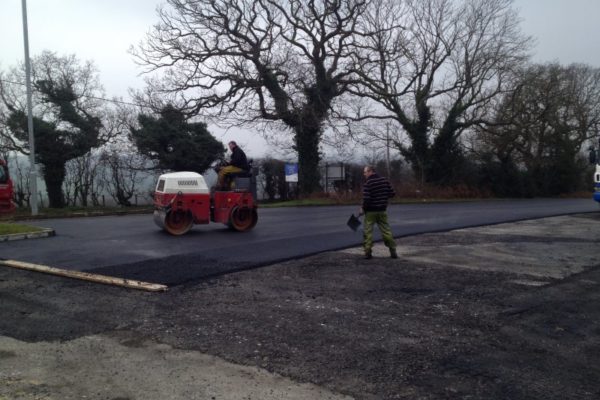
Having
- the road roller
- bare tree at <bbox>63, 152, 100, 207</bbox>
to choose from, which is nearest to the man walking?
the road roller

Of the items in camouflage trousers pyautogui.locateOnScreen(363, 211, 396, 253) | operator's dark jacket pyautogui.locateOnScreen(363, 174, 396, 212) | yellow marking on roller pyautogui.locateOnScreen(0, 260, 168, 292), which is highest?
operator's dark jacket pyautogui.locateOnScreen(363, 174, 396, 212)

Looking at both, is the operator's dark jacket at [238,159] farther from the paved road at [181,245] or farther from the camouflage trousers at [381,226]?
the camouflage trousers at [381,226]

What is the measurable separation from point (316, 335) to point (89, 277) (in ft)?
13.7

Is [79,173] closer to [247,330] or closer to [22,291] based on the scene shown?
[22,291]

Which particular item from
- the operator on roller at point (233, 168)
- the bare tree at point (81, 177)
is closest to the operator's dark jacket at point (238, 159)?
the operator on roller at point (233, 168)

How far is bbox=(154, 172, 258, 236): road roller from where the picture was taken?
12727 millimetres

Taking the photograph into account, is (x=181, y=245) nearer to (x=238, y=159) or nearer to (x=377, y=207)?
(x=238, y=159)

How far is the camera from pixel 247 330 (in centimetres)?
591

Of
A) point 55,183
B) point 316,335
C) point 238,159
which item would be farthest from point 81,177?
point 316,335

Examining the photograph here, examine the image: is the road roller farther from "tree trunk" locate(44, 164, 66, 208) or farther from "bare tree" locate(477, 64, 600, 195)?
"bare tree" locate(477, 64, 600, 195)

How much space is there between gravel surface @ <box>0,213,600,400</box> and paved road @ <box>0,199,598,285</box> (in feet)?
2.58

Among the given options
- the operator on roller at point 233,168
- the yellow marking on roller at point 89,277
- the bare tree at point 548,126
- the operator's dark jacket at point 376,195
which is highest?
the bare tree at point 548,126

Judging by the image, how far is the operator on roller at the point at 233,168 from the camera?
13.2m

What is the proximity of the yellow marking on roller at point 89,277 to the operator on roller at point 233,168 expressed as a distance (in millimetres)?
5040
